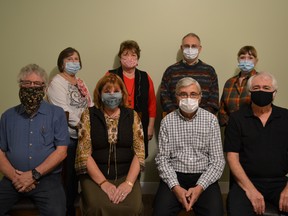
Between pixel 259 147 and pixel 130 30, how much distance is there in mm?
1869

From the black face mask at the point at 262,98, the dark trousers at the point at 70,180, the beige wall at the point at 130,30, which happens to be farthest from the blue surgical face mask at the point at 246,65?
the dark trousers at the point at 70,180

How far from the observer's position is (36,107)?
91.0 inches

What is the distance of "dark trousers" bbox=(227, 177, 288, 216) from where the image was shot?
7.02ft

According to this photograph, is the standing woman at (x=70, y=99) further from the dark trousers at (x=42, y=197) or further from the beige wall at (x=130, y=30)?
the beige wall at (x=130, y=30)

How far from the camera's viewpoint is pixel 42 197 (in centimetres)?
217

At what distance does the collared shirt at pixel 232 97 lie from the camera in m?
2.92

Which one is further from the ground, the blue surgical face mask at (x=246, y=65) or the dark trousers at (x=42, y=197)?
the blue surgical face mask at (x=246, y=65)

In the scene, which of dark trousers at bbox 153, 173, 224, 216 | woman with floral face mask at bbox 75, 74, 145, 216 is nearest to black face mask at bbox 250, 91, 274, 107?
dark trousers at bbox 153, 173, 224, 216

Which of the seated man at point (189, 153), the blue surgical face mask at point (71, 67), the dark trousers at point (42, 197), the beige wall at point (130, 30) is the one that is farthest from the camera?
the beige wall at point (130, 30)

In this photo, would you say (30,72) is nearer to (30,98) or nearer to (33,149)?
(30,98)

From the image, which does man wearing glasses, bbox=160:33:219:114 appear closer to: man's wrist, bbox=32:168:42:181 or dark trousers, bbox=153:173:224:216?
dark trousers, bbox=153:173:224:216

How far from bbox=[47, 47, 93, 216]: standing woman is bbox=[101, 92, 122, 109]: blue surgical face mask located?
0.44 meters

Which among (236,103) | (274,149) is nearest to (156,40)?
(236,103)

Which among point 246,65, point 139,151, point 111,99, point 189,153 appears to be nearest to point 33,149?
point 111,99
